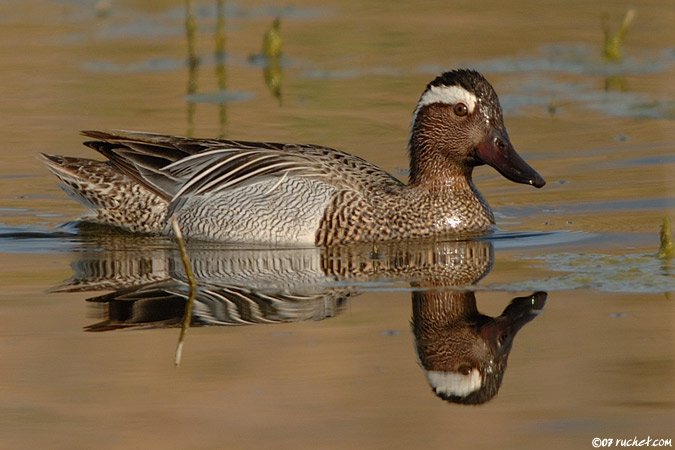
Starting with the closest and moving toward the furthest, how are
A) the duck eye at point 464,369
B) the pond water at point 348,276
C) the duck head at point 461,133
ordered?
1. the pond water at point 348,276
2. the duck eye at point 464,369
3. the duck head at point 461,133

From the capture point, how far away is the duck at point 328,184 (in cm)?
1006

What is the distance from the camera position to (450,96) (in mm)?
10273

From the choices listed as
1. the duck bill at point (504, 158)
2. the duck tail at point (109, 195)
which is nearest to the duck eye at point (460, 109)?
the duck bill at point (504, 158)

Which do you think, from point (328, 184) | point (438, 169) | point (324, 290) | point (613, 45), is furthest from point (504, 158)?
point (613, 45)

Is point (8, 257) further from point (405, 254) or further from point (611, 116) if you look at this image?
point (611, 116)

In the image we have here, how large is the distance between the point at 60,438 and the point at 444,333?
7.00 feet

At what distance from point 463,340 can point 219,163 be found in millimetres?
3518

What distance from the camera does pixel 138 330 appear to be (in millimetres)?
7754

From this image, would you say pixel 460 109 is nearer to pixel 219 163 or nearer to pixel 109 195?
pixel 219 163

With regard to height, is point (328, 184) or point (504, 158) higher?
point (504, 158)

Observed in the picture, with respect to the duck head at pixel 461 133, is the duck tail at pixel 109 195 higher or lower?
lower

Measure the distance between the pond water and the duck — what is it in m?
0.24

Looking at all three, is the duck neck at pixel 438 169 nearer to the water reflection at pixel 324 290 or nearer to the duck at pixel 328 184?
the duck at pixel 328 184

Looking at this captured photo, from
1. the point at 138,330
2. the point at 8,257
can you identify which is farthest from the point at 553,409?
the point at 8,257
